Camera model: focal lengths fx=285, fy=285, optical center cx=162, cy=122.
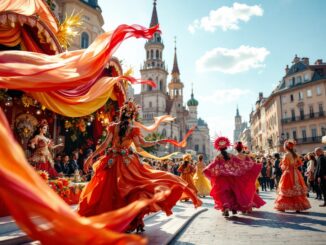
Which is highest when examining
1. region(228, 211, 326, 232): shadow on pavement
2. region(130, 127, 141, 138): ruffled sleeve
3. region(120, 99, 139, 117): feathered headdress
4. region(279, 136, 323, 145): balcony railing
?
region(279, 136, 323, 145): balcony railing

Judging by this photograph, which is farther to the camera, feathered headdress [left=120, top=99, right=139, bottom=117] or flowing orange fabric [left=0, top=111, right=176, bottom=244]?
feathered headdress [left=120, top=99, right=139, bottom=117]

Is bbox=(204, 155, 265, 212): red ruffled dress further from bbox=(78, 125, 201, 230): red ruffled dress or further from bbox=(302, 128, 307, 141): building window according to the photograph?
bbox=(302, 128, 307, 141): building window

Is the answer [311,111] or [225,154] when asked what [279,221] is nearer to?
[225,154]

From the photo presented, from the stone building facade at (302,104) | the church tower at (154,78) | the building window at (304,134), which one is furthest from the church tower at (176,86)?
the building window at (304,134)

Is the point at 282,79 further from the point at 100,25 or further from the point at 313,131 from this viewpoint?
the point at 100,25

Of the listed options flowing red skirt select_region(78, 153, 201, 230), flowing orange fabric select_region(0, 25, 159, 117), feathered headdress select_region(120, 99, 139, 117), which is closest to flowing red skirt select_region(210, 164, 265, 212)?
flowing red skirt select_region(78, 153, 201, 230)

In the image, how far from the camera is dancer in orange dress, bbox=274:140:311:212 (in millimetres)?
9414

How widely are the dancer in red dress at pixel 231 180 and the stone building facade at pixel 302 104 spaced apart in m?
40.2

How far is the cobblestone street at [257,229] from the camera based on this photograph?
5672 mm

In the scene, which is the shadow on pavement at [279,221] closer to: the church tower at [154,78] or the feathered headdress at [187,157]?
the feathered headdress at [187,157]

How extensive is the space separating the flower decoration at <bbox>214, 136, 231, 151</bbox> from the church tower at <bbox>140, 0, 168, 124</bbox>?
226ft

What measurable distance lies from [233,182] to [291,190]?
226 cm

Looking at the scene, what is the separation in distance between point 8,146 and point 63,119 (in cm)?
1065

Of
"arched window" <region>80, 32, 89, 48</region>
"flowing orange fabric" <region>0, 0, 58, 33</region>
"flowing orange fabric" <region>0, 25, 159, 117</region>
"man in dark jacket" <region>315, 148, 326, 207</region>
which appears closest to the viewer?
"flowing orange fabric" <region>0, 25, 159, 117</region>
